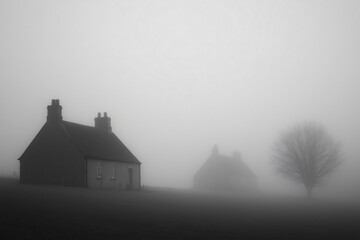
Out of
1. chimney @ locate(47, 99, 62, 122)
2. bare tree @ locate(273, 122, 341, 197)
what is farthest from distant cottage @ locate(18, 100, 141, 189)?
bare tree @ locate(273, 122, 341, 197)

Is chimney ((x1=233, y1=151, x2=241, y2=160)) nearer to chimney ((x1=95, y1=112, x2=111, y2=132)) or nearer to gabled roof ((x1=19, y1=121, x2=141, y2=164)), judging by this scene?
gabled roof ((x1=19, y1=121, x2=141, y2=164))

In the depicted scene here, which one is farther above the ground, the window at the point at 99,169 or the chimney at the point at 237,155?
the chimney at the point at 237,155

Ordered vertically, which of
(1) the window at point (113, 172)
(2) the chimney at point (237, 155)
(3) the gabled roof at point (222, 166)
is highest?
(2) the chimney at point (237, 155)

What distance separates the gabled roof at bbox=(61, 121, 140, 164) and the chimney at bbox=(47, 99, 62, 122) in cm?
111

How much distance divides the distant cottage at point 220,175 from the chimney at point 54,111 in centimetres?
6012

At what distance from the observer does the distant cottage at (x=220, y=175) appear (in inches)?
4043

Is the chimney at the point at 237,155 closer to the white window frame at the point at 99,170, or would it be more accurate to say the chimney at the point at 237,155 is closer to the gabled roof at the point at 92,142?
the gabled roof at the point at 92,142

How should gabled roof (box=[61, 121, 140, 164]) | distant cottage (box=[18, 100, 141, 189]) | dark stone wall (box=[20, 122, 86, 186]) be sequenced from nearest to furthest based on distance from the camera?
1. dark stone wall (box=[20, 122, 86, 186])
2. distant cottage (box=[18, 100, 141, 189])
3. gabled roof (box=[61, 121, 140, 164])

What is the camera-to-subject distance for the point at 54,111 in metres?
50.3

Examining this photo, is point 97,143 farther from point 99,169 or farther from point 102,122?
point 102,122

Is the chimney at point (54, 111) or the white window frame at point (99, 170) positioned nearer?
the white window frame at point (99, 170)

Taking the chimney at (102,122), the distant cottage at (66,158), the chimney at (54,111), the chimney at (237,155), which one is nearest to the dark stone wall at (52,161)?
the distant cottage at (66,158)

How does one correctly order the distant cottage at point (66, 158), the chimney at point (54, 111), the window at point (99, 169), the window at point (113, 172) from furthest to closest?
1. the window at point (113, 172)
2. the window at point (99, 169)
3. the chimney at point (54, 111)
4. the distant cottage at point (66, 158)

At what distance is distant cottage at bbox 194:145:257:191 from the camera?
103 meters
